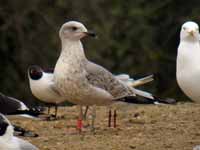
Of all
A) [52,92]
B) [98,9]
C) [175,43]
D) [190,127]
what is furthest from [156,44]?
[190,127]

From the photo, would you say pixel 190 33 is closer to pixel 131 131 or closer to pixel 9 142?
pixel 131 131

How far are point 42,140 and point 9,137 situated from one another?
51.1 inches

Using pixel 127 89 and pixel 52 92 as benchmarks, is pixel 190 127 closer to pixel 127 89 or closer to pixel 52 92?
pixel 127 89

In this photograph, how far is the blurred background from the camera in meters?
20.3

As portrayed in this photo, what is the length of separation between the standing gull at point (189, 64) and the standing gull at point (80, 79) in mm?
921

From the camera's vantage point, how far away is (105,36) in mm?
21109

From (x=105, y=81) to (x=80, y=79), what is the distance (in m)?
0.50

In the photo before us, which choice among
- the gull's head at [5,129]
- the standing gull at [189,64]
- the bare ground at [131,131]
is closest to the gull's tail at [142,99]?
the bare ground at [131,131]

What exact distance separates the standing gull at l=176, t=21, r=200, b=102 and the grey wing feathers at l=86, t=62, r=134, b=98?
916 millimetres

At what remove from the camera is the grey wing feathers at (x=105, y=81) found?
39.2ft

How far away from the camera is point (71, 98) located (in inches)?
466

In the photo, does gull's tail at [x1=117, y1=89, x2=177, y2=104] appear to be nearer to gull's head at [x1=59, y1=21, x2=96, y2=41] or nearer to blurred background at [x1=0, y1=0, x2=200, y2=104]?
gull's head at [x1=59, y1=21, x2=96, y2=41]

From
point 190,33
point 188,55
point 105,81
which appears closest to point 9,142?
point 105,81

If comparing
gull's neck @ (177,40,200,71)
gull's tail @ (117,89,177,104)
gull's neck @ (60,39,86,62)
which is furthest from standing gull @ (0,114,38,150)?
gull's tail @ (117,89,177,104)
